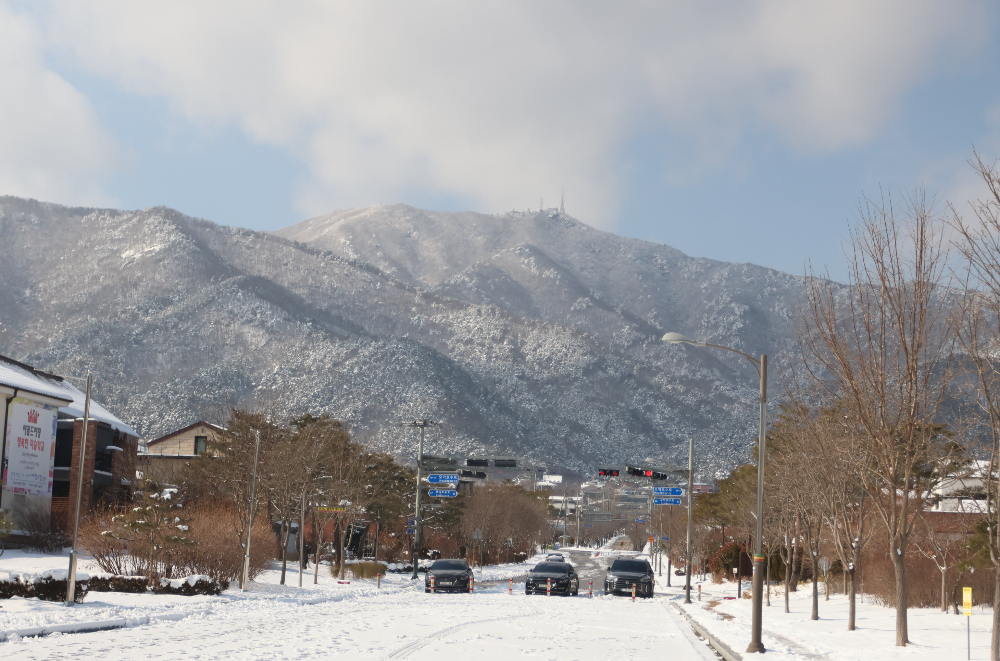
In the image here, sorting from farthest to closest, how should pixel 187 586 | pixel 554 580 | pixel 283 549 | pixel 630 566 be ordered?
pixel 630 566 < pixel 554 580 < pixel 283 549 < pixel 187 586

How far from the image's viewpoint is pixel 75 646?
58.9ft

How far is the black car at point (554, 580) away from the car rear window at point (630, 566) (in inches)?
126

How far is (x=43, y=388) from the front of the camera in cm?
5794

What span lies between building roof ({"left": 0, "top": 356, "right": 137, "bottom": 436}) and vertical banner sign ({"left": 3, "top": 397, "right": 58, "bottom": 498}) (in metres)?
0.75

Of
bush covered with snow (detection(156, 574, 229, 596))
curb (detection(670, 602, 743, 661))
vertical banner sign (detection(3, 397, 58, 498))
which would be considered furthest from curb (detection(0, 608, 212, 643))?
vertical banner sign (detection(3, 397, 58, 498))

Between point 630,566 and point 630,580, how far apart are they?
70.4 inches

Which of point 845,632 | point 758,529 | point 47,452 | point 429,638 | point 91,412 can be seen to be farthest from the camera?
point 91,412

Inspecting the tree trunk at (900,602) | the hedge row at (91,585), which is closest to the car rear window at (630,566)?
the hedge row at (91,585)

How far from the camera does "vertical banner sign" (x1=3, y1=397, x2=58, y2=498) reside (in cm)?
5409

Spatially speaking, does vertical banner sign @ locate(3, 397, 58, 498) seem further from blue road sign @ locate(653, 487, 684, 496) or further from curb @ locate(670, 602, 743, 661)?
curb @ locate(670, 602, 743, 661)

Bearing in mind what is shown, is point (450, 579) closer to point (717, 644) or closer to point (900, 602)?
point (717, 644)

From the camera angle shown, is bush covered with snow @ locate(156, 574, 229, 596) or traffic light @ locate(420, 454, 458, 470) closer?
bush covered with snow @ locate(156, 574, 229, 596)

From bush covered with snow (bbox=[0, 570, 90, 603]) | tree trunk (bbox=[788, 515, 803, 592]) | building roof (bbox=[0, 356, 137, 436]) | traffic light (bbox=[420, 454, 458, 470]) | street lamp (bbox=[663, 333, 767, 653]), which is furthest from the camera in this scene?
traffic light (bbox=[420, 454, 458, 470])

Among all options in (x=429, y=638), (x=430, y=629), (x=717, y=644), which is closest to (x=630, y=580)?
(x=717, y=644)
